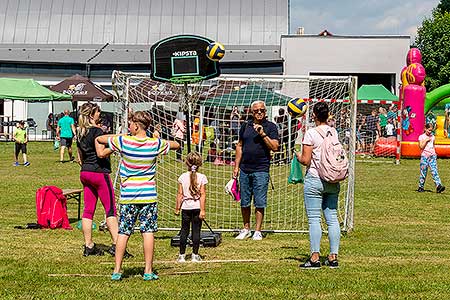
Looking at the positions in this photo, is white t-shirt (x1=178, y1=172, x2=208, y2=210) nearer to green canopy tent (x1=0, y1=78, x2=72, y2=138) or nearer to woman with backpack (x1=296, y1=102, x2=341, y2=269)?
woman with backpack (x1=296, y1=102, x2=341, y2=269)

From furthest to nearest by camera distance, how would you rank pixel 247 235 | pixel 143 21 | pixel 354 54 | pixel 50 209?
1. pixel 143 21
2. pixel 354 54
3. pixel 50 209
4. pixel 247 235

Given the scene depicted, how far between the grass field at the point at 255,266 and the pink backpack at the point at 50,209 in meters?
0.36

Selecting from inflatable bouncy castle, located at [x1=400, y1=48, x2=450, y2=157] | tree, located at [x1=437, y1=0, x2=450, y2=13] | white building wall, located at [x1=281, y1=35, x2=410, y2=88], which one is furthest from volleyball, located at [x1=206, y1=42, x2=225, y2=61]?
tree, located at [x1=437, y1=0, x2=450, y2=13]

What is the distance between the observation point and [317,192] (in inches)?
347

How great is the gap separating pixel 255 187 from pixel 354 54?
36798 millimetres

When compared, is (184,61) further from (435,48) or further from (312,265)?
(435,48)

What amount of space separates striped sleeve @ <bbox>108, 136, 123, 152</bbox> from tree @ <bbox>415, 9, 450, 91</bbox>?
226 feet

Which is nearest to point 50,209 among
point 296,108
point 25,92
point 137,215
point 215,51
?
point 215,51

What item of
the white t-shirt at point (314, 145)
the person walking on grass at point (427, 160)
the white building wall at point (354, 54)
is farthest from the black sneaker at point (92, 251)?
the white building wall at point (354, 54)

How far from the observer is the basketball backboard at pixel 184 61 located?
10.6 m

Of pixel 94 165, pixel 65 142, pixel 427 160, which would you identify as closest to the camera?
pixel 94 165

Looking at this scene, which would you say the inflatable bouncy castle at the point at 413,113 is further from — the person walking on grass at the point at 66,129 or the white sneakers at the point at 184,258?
the white sneakers at the point at 184,258

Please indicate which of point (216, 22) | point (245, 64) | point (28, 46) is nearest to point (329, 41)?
point (245, 64)

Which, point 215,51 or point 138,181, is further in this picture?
point 215,51
